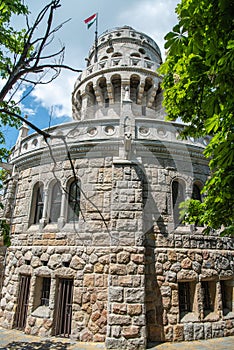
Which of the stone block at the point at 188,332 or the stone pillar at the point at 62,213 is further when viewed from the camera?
the stone pillar at the point at 62,213

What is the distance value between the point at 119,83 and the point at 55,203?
9000 millimetres

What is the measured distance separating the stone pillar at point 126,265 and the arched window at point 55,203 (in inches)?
87.8

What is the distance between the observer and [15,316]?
688 centimetres

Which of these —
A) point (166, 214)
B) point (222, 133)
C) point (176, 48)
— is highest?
point (176, 48)

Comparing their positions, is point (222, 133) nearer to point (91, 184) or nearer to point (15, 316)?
point (91, 184)

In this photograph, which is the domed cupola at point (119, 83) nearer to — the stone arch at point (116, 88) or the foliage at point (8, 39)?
the stone arch at point (116, 88)

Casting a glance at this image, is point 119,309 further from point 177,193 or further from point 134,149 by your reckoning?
point 134,149

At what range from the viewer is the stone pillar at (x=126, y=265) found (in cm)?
537

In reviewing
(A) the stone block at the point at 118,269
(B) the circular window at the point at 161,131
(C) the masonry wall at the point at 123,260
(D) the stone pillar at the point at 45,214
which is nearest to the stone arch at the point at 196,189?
(C) the masonry wall at the point at 123,260

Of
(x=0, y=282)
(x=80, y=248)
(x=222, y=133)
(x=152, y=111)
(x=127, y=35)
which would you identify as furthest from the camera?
(x=127, y=35)

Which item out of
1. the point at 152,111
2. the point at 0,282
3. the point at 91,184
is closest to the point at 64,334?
the point at 0,282

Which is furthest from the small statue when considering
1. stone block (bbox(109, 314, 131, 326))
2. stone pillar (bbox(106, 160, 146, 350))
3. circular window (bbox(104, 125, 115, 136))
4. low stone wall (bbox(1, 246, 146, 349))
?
stone block (bbox(109, 314, 131, 326))

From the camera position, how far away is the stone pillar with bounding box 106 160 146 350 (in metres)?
5.37

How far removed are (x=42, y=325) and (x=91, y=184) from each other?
4.10 m
